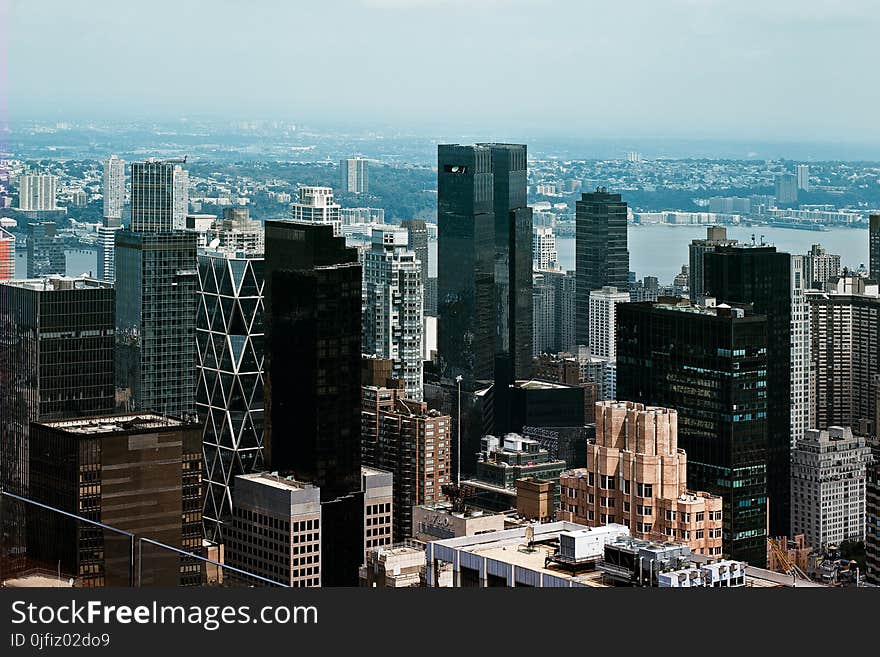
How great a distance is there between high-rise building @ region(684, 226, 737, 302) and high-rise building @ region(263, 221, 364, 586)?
2.76m

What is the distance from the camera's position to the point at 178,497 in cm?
816

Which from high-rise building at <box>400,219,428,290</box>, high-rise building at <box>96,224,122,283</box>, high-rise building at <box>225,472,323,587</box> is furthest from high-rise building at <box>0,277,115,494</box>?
high-rise building at <box>400,219,428,290</box>

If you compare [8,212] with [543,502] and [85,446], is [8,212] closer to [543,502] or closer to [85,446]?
[85,446]

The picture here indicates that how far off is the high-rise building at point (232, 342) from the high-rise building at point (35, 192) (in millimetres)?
2287

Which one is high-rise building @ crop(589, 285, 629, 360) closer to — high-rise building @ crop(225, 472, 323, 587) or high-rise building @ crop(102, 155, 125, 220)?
high-rise building @ crop(225, 472, 323, 587)

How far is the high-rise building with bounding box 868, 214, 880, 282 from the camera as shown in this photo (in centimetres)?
1157

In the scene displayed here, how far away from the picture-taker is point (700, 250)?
11.6 metres

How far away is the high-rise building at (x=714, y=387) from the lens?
9.84 metres

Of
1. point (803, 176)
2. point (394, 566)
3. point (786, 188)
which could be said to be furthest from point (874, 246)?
point (394, 566)

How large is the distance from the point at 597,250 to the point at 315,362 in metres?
4.68

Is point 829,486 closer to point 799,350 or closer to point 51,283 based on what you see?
point 799,350

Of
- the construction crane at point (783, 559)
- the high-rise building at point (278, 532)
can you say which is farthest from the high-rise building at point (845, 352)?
the high-rise building at point (278, 532)

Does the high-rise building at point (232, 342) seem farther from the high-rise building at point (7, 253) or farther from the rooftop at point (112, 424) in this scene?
the high-rise building at point (7, 253)

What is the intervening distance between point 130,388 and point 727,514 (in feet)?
14.8
